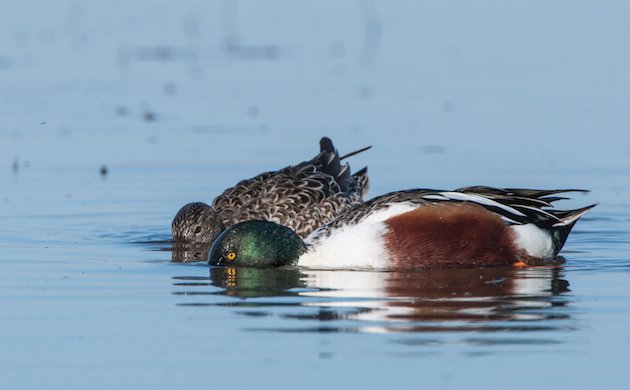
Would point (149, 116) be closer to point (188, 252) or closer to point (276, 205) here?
point (276, 205)

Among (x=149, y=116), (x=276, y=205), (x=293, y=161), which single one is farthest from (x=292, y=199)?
(x=149, y=116)

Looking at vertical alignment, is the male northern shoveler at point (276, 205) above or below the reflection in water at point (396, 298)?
above

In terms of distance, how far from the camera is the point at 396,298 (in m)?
8.16

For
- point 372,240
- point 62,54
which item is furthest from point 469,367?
point 62,54

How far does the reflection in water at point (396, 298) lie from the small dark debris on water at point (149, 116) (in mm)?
6386

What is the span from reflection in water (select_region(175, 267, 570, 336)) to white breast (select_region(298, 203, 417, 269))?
0.40 ft

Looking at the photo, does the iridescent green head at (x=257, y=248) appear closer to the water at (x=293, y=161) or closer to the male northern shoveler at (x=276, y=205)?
the water at (x=293, y=161)

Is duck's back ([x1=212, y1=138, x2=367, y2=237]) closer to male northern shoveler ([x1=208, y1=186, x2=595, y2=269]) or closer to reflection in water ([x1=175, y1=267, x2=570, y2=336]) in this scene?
male northern shoveler ([x1=208, y1=186, x2=595, y2=269])

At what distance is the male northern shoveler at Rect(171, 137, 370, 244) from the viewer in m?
11.1

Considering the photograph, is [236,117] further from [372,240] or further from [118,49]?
[372,240]

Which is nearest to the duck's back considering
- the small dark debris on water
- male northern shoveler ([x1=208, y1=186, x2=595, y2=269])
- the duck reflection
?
the duck reflection

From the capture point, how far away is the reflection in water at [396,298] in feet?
24.2

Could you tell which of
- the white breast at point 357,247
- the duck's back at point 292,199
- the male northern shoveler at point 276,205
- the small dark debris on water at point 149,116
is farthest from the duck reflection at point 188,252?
the small dark debris on water at point 149,116

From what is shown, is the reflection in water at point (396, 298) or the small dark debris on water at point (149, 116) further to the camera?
the small dark debris on water at point (149, 116)
